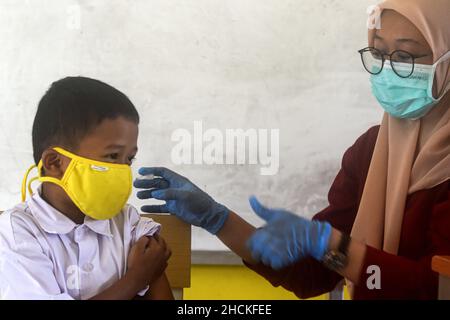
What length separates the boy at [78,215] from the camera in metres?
1.28

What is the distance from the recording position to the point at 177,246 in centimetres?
145

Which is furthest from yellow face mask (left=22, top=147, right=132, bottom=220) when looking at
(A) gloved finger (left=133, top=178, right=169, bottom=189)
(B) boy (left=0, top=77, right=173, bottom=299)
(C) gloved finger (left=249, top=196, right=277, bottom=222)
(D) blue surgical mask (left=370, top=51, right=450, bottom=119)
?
(D) blue surgical mask (left=370, top=51, right=450, bottom=119)

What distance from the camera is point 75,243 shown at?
1318 mm

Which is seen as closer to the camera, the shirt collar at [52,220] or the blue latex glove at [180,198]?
the shirt collar at [52,220]

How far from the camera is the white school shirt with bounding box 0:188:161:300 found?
127 cm

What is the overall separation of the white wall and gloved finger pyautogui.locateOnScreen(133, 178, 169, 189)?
4cm

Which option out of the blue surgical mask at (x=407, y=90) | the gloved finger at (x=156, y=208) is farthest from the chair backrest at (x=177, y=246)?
the blue surgical mask at (x=407, y=90)

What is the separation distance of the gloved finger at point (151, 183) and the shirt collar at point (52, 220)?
0.45 feet

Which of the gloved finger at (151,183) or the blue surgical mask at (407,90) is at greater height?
the blue surgical mask at (407,90)

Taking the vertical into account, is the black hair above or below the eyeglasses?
below

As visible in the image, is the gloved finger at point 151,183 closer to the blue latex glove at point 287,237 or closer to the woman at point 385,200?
the woman at point 385,200

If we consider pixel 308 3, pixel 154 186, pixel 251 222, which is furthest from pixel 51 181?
pixel 308 3

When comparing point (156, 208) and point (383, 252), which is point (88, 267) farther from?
point (383, 252)

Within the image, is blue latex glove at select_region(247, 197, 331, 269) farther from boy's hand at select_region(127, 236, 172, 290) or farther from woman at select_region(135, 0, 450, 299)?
boy's hand at select_region(127, 236, 172, 290)
